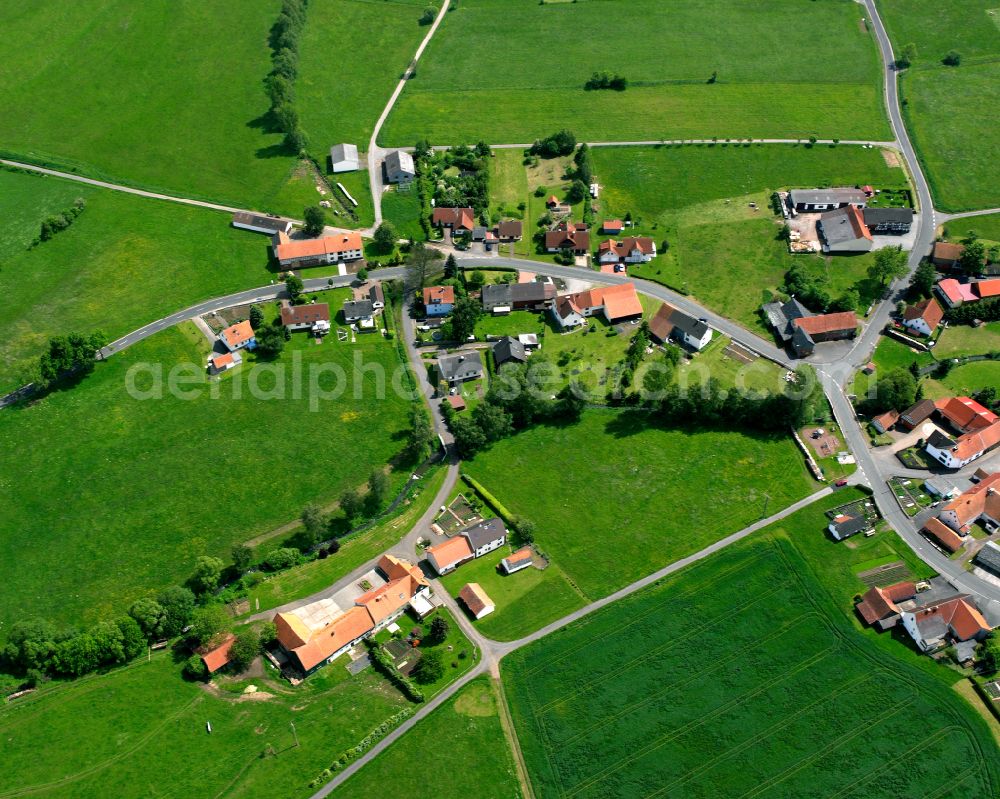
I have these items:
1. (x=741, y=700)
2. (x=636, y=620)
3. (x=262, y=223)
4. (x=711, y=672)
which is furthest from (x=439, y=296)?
(x=741, y=700)

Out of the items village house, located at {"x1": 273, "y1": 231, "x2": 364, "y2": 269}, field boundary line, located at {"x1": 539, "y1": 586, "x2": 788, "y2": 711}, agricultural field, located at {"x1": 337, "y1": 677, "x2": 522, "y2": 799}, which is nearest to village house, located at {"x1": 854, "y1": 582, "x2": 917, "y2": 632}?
field boundary line, located at {"x1": 539, "y1": 586, "x2": 788, "y2": 711}

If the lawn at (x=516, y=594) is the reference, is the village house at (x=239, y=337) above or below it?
above

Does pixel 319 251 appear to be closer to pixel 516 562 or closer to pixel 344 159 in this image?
pixel 344 159

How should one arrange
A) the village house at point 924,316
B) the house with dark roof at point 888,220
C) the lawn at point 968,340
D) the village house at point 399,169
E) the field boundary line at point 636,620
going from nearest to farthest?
the field boundary line at point 636,620 → the lawn at point 968,340 → the village house at point 924,316 → the house with dark roof at point 888,220 → the village house at point 399,169

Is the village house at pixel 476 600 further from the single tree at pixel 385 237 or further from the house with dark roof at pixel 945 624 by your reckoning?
the single tree at pixel 385 237

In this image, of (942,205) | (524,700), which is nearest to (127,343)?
(524,700)

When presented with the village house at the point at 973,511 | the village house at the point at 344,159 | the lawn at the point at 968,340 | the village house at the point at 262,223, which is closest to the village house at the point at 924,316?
the lawn at the point at 968,340
